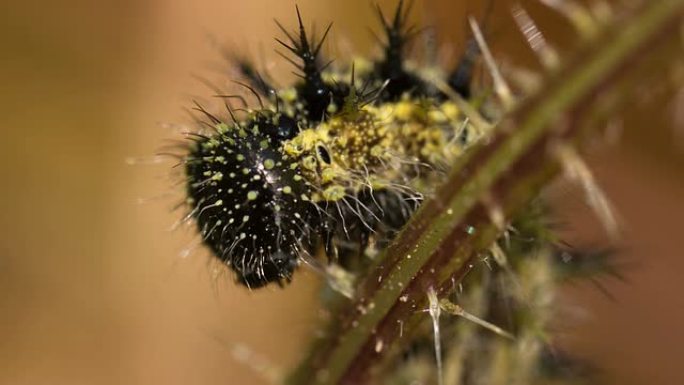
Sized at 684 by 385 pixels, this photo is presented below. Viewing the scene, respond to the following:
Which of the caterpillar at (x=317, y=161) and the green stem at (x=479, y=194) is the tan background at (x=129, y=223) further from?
the green stem at (x=479, y=194)

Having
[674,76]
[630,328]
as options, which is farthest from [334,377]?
[630,328]

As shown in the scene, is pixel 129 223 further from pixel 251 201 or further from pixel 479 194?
pixel 479 194

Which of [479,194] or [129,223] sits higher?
[129,223]

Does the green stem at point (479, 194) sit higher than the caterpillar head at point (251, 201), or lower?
lower

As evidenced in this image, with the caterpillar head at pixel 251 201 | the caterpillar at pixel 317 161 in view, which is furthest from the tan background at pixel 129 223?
the caterpillar head at pixel 251 201

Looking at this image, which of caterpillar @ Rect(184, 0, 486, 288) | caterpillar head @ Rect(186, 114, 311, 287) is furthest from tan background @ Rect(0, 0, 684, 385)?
caterpillar head @ Rect(186, 114, 311, 287)

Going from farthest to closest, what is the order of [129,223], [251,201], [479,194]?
[129,223] → [251,201] → [479,194]

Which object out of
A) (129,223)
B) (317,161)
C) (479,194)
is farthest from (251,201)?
(129,223)
